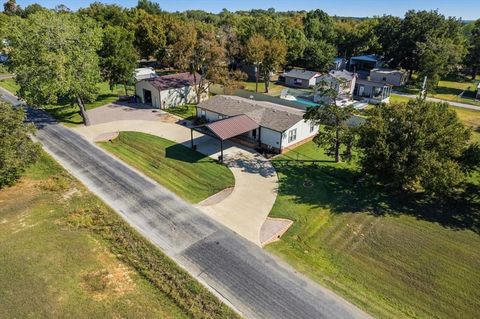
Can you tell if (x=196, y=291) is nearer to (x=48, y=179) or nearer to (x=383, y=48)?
(x=48, y=179)

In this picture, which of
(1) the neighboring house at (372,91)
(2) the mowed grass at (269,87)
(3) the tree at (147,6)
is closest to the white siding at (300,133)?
(1) the neighboring house at (372,91)

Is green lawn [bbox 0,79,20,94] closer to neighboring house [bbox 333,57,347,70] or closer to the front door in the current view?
the front door

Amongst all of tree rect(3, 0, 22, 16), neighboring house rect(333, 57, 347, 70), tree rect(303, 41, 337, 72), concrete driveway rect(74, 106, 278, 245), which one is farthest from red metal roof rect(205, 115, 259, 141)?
tree rect(3, 0, 22, 16)

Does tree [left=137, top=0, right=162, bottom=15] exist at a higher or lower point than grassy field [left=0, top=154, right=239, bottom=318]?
higher

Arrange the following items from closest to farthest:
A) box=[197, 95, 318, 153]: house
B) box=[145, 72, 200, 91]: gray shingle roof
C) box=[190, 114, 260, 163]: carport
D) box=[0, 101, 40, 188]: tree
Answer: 1. box=[0, 101, 40, 188]: tree
2. box=[190, 114, 260, 163]: carport
3. box=[197, 95, 318, 153]: house
4. box=[145, 72, 200, 91]: gray shingle roof

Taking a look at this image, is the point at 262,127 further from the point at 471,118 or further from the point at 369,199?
the point at 471,118

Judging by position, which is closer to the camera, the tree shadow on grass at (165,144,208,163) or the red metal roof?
the red metal roof
